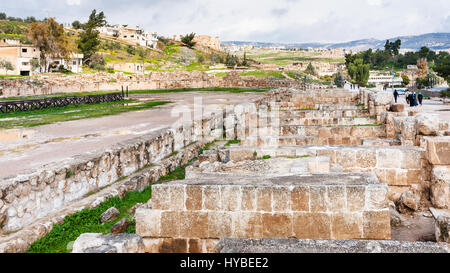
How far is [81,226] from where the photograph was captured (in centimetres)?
532

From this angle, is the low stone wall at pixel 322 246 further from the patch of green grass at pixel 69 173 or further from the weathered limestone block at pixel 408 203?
the patch of green grass at pixel 69 173

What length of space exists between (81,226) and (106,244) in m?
1.84

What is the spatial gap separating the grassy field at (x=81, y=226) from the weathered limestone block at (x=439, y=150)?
16.8 ft

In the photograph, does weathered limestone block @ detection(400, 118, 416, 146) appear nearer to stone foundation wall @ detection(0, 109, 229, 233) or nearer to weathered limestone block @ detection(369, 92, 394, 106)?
weathered limestone block @ detection(369, 92, 394, 106)

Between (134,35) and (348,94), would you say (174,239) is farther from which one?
(134,35)

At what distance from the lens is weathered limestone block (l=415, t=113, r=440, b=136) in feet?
24.0

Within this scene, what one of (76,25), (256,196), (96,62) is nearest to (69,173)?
(256,196)

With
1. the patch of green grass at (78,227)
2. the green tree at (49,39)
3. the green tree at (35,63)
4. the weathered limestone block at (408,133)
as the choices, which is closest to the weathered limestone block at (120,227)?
the patch of green grass at (78,227)

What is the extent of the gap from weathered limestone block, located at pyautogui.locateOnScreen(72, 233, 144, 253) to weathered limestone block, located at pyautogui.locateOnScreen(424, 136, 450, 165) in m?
5.29

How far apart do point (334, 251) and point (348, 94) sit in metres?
21.2

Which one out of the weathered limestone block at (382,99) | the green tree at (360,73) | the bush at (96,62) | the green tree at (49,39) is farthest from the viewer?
the green tree at (360,73)

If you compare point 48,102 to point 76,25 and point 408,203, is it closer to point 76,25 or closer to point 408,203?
point 408,203

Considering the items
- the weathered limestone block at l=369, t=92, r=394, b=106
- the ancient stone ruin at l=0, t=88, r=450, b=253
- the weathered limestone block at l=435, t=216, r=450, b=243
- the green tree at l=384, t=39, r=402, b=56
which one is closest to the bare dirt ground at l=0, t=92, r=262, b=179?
the ancient stone ruin at l=0, t=88, r=450, b=253

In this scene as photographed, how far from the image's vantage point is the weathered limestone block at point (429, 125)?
289 inches
